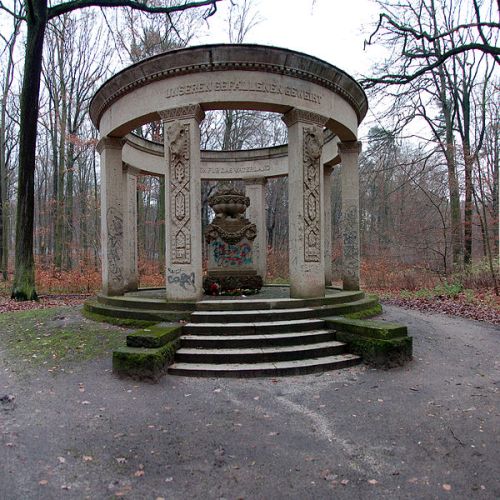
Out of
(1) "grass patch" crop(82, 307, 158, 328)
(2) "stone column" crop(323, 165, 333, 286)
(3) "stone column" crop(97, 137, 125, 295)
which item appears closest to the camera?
(1) "grass patch" crop(82, 307, 158, 328)

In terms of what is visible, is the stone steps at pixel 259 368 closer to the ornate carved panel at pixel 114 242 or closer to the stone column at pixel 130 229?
the ornate carved panel at pixel 114 242

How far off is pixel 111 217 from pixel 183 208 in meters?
2.76

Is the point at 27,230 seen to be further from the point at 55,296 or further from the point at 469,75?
the point at 469,75

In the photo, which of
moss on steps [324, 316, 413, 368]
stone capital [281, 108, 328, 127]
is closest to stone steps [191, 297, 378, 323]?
moss on steps [324, 316, 413, 368]

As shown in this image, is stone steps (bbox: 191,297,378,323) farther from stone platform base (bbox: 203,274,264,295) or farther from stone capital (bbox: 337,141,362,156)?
stone capital (bbox: 337,141,362,156)

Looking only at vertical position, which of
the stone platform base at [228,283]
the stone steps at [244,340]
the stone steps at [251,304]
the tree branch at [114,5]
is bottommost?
the stone steps at [244,340]

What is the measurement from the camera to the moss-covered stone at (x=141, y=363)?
16.3ft

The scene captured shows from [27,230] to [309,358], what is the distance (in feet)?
33.6

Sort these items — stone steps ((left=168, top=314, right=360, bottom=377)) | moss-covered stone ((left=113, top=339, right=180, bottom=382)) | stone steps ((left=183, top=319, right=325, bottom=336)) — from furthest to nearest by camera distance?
stone steps ((left=183, top=319, right=325, bottom=336)) < stone steps ((left=168, top=314, right=360, bottom=377)) < moss-covered stone ((left=113, top=339, right=180, bottom=382))

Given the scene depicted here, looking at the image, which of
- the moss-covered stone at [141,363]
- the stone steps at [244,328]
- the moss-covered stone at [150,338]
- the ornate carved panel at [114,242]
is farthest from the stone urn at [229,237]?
the moss-covered stone at [141,363]

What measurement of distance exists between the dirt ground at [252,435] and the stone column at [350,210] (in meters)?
4.40

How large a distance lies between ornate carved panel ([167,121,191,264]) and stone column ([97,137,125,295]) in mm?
2514

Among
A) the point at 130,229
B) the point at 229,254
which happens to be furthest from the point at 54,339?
the point at 130,229

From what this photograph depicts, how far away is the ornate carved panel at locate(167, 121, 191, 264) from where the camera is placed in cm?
735
